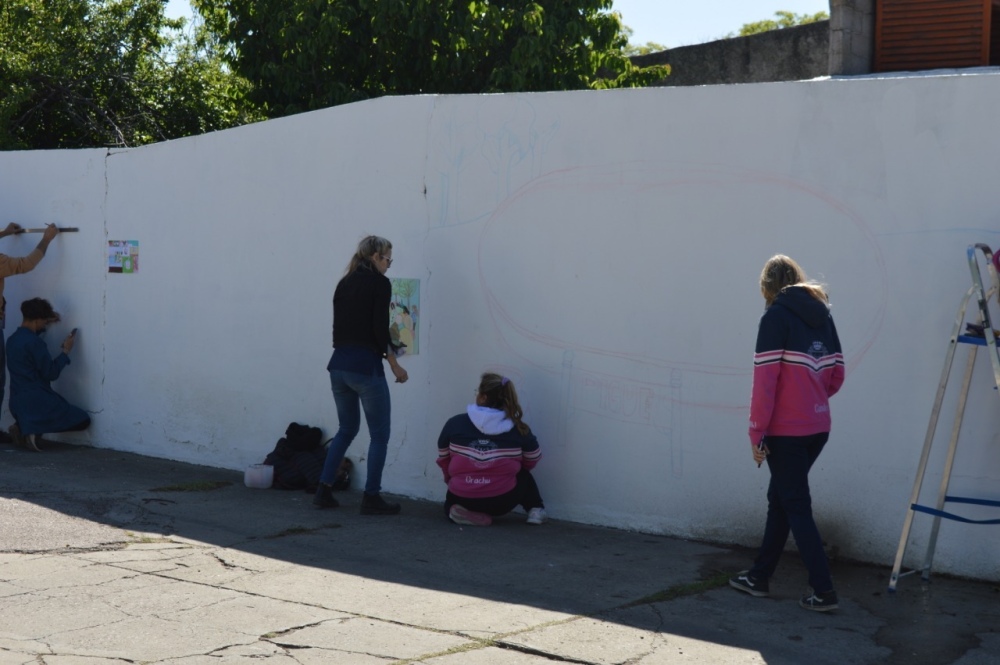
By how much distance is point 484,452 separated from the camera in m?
6.91

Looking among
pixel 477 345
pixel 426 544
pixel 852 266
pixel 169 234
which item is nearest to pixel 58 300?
pixel 169 234

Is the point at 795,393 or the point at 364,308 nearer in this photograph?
the point at 795,393

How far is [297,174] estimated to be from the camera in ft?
27.9

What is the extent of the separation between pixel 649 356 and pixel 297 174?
10.4ft

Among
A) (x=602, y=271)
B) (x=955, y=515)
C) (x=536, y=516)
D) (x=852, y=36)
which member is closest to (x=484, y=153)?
(x=602, y=271)

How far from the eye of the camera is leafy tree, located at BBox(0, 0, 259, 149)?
46.6 feet

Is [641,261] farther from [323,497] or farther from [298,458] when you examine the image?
[298,458]

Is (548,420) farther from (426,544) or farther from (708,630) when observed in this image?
(708,630)

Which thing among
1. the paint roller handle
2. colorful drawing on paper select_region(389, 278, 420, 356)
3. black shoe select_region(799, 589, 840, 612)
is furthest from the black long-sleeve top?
the paint roller handle

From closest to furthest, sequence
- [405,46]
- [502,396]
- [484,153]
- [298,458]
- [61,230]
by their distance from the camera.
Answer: [502,396] < [484,153] < [298,458] < [61,230] < [405,46]

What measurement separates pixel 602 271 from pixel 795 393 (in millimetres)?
1935

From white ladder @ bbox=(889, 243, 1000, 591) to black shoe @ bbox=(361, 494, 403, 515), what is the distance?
3141 millimetres

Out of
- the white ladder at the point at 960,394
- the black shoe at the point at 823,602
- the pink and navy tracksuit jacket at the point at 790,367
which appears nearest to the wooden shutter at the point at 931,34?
the white ladder at the point at 960,394

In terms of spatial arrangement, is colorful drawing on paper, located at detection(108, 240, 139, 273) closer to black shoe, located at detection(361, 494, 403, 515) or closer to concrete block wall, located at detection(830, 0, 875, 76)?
black shoe, located at detection(361, 494, 403, 515)
